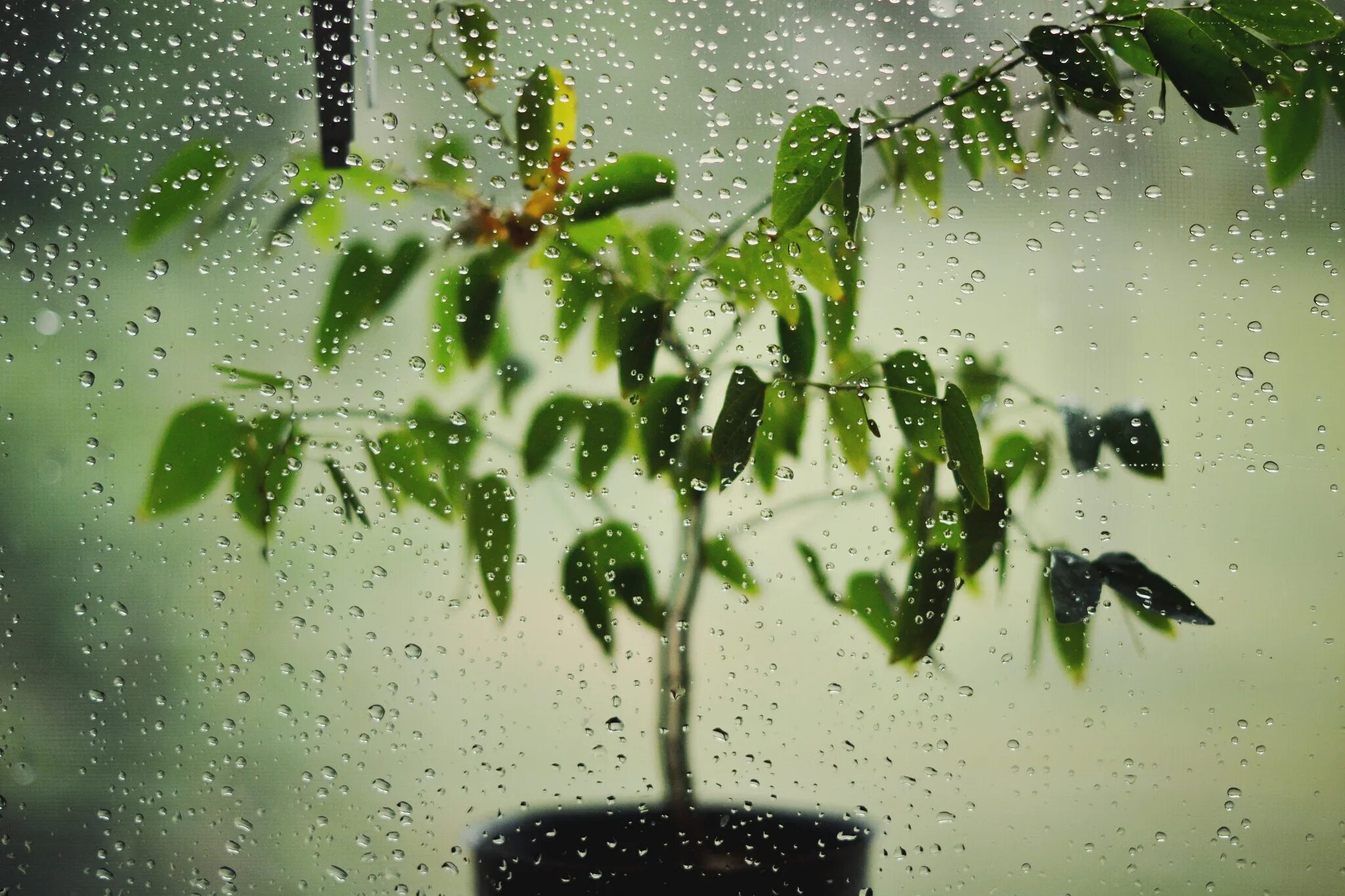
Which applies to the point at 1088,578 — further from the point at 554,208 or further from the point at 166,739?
the point at 166,739

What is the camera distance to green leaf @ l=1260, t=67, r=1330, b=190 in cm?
55

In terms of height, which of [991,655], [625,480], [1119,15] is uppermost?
[1119,15]

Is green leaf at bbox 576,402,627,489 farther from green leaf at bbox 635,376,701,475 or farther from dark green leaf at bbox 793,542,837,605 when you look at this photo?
dark green leaf at bbox 793,542,837,605

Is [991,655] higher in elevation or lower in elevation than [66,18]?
lower

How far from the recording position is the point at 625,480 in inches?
21.6

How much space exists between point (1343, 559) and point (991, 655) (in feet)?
0.72

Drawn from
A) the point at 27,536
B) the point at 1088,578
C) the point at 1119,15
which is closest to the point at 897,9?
the point at 1119,15

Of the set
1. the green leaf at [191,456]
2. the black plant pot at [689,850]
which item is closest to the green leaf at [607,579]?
the black plant pot at [689,850]

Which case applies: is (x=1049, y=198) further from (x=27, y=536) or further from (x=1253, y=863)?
(x=27, y=536)

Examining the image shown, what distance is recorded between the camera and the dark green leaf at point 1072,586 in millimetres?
519

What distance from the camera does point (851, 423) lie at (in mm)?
527

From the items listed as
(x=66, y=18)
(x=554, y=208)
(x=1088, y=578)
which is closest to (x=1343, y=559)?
(x=1088, y=578)

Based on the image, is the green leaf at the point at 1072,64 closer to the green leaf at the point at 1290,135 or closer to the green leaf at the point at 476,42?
the green leaf at the point at 1290,135

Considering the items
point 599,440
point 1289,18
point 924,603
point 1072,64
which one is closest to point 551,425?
point 599,440
